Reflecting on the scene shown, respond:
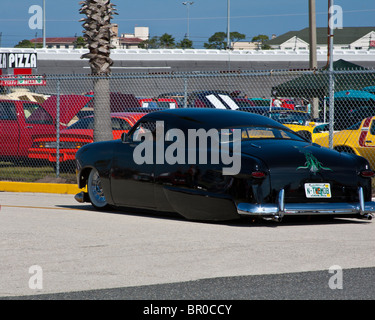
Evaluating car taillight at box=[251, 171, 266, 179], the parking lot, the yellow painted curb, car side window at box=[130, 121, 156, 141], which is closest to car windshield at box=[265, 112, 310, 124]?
the yellow painted curb

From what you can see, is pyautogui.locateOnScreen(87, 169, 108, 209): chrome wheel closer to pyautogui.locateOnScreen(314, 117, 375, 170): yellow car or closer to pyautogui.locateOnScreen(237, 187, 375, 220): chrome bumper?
pyautogui.locateOnScreen(237, 187, 375, 220): chrome bumper

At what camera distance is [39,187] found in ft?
45.3

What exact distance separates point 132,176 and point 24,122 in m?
8.19

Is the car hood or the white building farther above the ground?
the white building

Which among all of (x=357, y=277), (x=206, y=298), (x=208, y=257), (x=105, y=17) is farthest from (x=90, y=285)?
(x=105, y=17)

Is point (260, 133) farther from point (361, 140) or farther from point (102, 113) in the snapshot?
point (102, 113)

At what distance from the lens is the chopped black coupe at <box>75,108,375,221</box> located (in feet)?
26.6

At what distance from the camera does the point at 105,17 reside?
17.1 m

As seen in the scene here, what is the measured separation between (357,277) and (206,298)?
1388 mm

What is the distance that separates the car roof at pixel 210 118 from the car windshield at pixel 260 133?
10 centimetres

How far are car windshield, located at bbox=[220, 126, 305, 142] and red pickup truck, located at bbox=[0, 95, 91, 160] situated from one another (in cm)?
815

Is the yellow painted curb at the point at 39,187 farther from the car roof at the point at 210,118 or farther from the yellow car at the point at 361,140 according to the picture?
the yellow car at the point at 361,140

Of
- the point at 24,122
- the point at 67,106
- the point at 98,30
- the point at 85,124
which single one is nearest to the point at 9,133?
the point at 24,122

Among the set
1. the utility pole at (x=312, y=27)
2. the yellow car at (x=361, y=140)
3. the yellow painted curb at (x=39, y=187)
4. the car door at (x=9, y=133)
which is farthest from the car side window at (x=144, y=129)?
the utility pole at (x=312, y=27)
